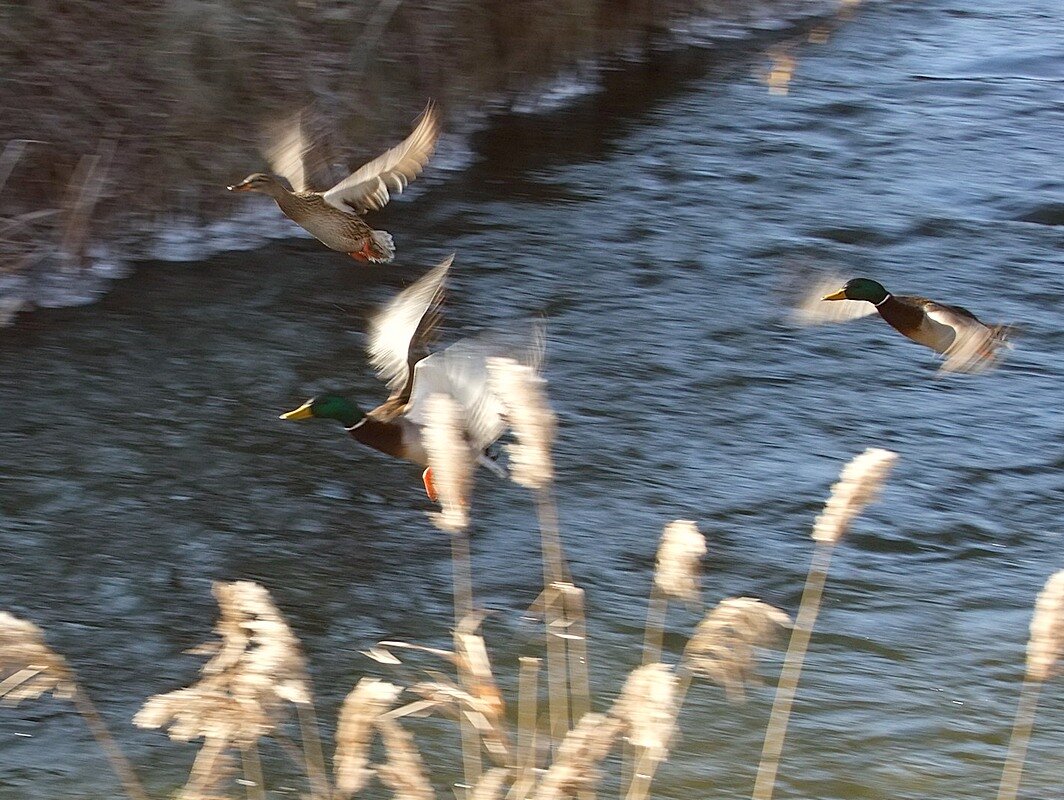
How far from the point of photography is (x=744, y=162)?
25.2 ft

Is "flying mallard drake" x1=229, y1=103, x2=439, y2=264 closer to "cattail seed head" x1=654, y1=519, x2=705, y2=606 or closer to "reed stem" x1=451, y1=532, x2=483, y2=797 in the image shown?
"reed stem" x1=451, y1=532, x2=483, y2=797

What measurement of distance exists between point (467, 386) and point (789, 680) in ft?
3.06

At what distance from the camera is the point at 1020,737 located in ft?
11.1

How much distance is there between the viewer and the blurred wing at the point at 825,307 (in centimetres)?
445

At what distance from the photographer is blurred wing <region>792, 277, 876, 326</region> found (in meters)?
4.45

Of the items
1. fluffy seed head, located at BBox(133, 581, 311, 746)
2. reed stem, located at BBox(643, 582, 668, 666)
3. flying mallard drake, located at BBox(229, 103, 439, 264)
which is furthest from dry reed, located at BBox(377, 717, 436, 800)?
flying mallard drake, located at BBox(229, 103, 439, 264)

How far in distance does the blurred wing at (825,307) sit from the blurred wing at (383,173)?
1.30m

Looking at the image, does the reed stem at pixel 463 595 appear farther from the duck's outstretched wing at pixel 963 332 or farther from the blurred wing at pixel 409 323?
the duck's outstretched wing at pixel 963 332

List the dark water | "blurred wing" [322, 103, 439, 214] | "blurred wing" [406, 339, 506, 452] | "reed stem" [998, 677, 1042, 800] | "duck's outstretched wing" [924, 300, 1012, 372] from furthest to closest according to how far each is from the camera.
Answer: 1. "blurred wing" [322, 103, 439, 214]
2. "duck's outstretched wing" [924, 300, 1012, 372]
3. the dark water
4. "reed stem" [998, 677, 1042, 800]
5. "blurred wing" [406, 339, 506, 452]

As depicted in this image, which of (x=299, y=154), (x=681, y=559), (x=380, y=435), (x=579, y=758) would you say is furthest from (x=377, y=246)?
(x=579, y=758)

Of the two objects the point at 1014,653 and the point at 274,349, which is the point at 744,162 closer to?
the point at 274,349

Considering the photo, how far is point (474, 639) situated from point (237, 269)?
4.63 m

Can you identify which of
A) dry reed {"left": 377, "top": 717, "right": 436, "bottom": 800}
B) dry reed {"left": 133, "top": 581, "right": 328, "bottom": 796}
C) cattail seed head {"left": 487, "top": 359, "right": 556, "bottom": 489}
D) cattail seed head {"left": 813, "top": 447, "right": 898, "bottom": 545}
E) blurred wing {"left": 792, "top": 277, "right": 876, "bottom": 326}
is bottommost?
blurred wing {"left": 792, "top": 277, "right": 876, "bottom": 326}

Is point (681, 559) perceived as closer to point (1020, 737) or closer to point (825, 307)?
point (1020, 737)
